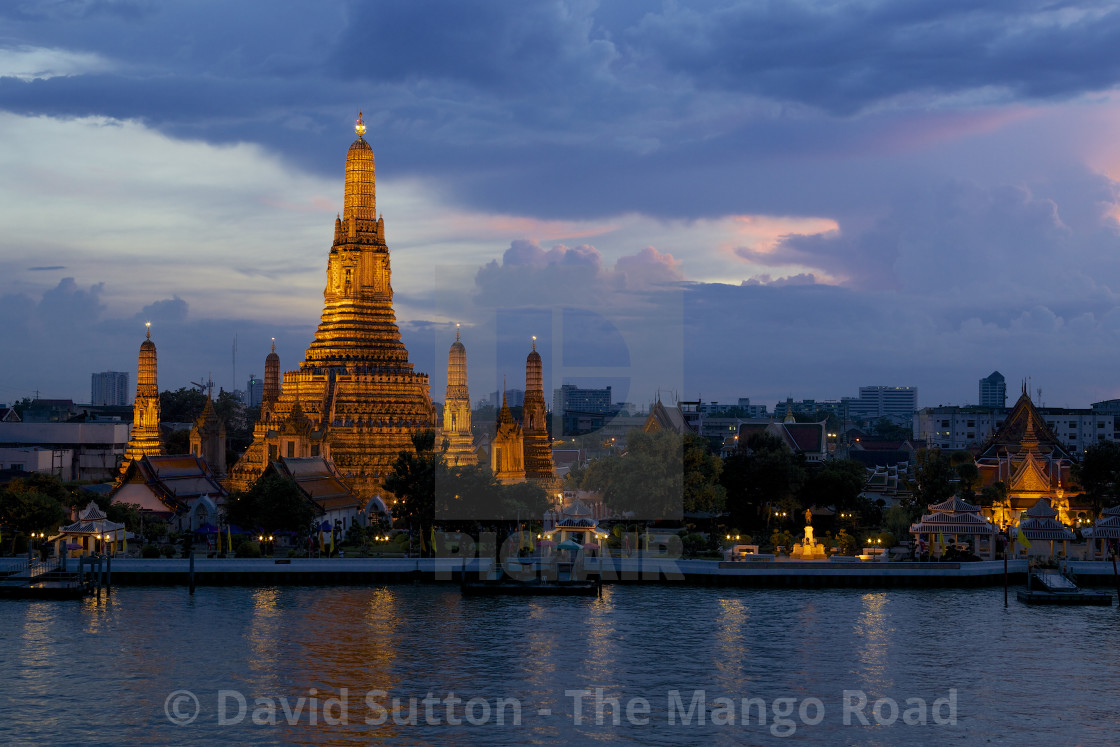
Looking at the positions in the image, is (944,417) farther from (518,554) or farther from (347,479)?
(518,554)

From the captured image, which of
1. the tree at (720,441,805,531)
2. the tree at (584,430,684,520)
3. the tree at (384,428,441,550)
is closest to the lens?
the tree at (384,428,441,550)

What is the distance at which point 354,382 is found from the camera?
83938mm

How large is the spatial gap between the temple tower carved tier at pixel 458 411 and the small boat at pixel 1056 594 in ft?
124

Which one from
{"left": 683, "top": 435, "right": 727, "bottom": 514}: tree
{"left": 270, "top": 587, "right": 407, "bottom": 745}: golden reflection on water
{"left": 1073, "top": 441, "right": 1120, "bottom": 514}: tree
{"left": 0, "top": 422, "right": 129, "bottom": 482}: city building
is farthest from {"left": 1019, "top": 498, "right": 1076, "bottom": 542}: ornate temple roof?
{"left": 0, "top": 422, "right": 129, "bottom": 482}: city building

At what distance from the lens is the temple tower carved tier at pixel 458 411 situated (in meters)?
83.6

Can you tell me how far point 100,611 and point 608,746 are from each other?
84.2 ft

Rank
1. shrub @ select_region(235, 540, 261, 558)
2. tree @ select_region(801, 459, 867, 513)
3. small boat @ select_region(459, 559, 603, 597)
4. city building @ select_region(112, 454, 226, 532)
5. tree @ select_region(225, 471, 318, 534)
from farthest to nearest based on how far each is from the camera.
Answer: tree @ select_region(801, 459, 867, 513)
city building @ select_region(112, 454, 226, 532)
tree @ select_region(225, 471, 318, 534)
shrub @ select_region(235, 540, 261, 558)
small boat @ select_region(459, 559, 603, 597)

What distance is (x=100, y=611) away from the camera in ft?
163

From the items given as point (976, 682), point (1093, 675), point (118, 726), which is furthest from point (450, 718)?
point (1093, 675)

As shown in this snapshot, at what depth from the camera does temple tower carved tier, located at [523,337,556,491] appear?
82750 mm

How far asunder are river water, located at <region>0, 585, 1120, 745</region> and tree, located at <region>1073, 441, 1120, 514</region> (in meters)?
24.2

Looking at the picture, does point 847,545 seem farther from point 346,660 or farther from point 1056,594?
point 346,660

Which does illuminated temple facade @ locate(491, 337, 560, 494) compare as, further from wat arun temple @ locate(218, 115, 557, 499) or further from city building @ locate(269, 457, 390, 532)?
city building @ locate(269, 457, 390, 532)

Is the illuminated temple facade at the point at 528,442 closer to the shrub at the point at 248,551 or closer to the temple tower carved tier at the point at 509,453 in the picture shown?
the temple tower carved tier at the point at 509,453
